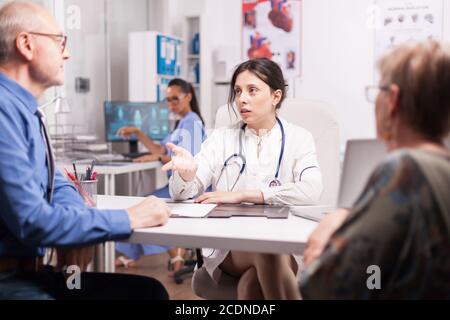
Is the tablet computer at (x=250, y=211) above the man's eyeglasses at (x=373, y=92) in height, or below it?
below

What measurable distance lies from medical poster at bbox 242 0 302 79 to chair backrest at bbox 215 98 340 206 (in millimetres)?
2988

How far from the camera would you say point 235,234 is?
125 cm

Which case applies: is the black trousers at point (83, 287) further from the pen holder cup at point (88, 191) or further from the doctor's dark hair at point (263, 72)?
the doctor's dark hair at point (263, 72)

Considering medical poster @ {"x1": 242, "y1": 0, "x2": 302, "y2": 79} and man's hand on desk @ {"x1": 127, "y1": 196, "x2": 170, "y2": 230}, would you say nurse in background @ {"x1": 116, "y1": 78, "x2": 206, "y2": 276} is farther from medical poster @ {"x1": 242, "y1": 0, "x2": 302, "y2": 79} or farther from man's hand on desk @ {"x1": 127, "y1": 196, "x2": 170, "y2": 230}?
man's hand on desk @ {"x1": 127, "y1": 196, "x2": 170, "y2": 230}

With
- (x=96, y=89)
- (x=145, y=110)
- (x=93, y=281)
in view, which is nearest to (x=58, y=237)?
(x=93, y=281)

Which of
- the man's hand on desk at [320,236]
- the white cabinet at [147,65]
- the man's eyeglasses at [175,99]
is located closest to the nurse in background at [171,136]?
the man's eyeglasses at [175,99]

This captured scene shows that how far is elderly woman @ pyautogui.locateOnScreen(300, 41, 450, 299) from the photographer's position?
862 millimetres

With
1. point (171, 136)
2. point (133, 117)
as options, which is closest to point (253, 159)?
point (171, 136)

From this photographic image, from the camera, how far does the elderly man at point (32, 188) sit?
1207 millimetres

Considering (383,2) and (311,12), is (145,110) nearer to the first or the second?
(311,12)

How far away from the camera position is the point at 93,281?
155 centimetres

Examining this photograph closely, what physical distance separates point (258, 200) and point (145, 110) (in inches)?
108

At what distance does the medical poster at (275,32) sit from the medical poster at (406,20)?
76 centimetres

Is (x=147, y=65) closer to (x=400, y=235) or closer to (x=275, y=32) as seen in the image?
(x=275, y=32)
